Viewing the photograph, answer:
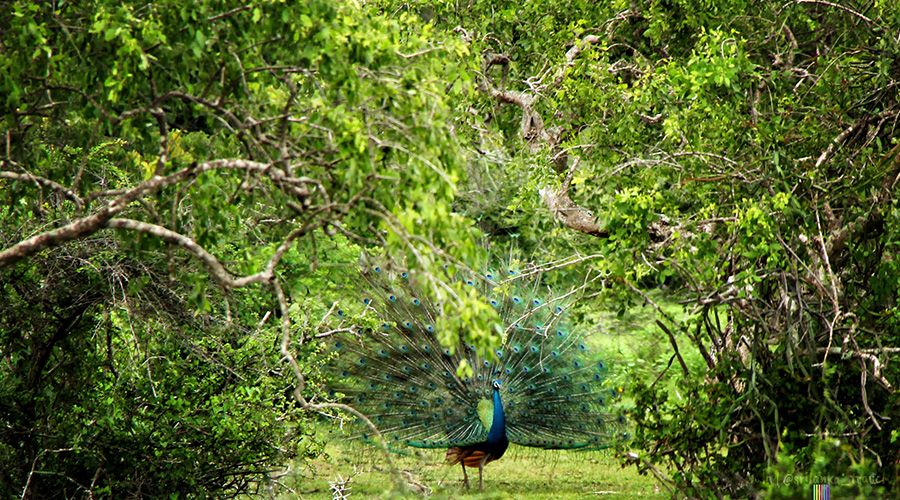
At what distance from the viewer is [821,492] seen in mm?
7398

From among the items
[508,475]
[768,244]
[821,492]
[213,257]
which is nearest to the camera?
[213,257]

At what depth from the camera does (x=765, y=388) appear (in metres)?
9.45

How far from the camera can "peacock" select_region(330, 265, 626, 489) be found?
55.2ft

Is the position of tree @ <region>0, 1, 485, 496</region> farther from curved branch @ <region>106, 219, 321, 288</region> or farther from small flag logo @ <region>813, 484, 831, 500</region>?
small flag logo @ <region>813, 484, 831, 500</region>

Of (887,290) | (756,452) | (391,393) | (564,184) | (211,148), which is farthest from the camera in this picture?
(391,393)

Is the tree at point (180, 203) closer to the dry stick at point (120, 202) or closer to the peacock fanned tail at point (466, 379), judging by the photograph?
the dry stick at point (120, 202)

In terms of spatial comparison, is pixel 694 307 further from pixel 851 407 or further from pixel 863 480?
pixel 863 480

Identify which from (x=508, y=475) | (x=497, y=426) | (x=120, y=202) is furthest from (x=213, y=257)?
(x=508, y=475)

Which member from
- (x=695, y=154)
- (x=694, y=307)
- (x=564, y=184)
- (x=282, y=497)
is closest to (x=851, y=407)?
(x=694, y=307)

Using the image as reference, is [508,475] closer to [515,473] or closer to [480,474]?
[515,473]

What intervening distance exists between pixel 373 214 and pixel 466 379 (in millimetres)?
10804

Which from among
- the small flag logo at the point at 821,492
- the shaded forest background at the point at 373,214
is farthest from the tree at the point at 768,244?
the small flag logo at the point at 821,492

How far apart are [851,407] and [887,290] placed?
992 mm

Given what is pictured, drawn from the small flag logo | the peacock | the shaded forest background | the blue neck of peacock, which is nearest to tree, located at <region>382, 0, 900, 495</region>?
the shaded forest background
